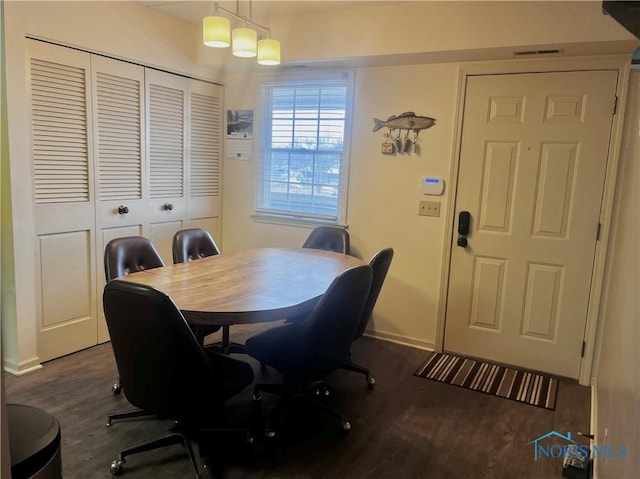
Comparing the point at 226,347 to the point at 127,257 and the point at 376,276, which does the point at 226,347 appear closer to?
the point at 127,257

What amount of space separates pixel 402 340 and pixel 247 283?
70.0 inches

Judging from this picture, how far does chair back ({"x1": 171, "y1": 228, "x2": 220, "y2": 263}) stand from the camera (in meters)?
3.20

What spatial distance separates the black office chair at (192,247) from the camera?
3.19 metres

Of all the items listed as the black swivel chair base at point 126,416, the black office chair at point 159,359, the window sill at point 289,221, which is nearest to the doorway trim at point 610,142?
the window sill at point 289,221

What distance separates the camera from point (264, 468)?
7.03 ft

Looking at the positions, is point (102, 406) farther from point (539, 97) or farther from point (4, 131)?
point (539, 97)

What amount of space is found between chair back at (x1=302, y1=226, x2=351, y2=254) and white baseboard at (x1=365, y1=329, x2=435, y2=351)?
2.47 ft

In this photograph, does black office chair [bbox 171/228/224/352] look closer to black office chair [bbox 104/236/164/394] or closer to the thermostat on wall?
black office chair [bbox 104/236/164/394]

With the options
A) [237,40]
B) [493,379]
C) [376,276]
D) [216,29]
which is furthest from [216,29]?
[493,379]

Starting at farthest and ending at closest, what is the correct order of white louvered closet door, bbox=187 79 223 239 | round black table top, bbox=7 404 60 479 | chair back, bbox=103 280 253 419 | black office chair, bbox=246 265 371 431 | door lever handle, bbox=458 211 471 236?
white louvered closet door, bbox=187 79 223 239, door lever handle, bbox=458 211 471 236, black office chair, bbox=246 265 371 431, chair back, bbox=103 280 253 419, round black table top, bbox=7 404 60 479

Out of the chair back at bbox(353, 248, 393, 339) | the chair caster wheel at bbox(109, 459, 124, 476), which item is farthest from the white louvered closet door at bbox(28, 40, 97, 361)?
the chair back at bbox(353, 248, 393, 339)

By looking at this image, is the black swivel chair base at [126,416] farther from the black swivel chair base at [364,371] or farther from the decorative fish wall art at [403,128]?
the decorative fish wall art at [403,128]

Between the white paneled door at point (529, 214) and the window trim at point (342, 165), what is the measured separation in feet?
3.04

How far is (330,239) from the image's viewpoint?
12.2ft
